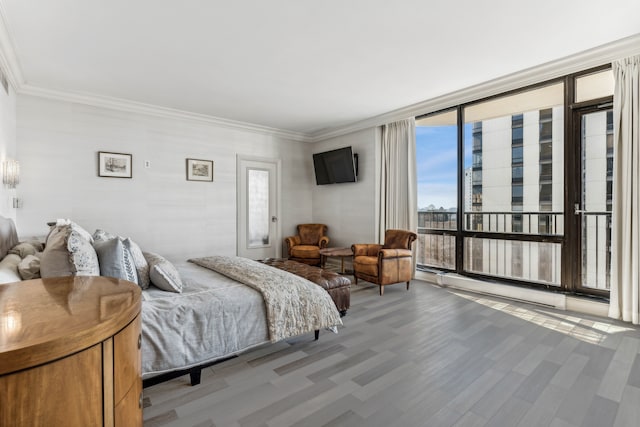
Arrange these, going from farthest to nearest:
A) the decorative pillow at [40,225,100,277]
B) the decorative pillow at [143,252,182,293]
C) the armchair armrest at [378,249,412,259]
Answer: the armchair armrest at [378,249,412,259], the decorative pillow at [143,252,182,293], the decorative pillow at [40,225,100,277]

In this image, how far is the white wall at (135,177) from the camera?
13.3 ft

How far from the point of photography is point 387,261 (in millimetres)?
4328

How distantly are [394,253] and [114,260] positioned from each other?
10.9ft

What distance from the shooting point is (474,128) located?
464cm

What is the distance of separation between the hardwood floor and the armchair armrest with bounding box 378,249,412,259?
3.84ft

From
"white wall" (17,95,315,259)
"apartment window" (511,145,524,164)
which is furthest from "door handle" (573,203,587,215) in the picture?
"white wall" (17,95,315,259)

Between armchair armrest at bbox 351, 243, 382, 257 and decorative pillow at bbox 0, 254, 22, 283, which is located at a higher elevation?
decorative pillow at bbox 0, 254, 22, 283

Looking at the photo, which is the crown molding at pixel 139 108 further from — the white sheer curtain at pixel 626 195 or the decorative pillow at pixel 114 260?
the white sheer curtain at pixel 626 195

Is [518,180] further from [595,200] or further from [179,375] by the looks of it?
[179,375]

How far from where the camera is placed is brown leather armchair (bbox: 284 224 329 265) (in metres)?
5.83

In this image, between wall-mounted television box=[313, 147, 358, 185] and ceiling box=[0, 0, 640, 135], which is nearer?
ceiling box=[0, 0, 640, 135]

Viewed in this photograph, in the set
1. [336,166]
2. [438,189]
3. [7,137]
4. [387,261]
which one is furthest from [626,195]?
[7,137]

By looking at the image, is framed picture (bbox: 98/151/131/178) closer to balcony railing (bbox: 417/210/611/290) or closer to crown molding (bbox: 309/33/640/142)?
crown molding (bbox: 309/33/640/142)

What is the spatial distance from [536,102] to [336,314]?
3734 mm
